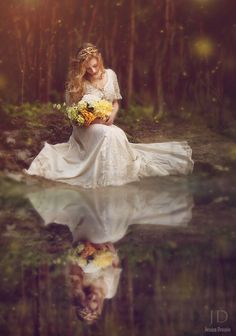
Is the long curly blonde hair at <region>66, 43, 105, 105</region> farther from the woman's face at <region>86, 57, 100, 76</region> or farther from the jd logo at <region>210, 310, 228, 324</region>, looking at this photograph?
the jd logo at <region>210, 310, 228, 324</region>

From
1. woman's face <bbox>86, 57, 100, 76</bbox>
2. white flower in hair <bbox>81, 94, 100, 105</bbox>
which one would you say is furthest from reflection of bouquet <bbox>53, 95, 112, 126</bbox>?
woman's face <bbox>86, 57, 100, 76</bbox>

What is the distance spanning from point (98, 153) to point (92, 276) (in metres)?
2.95

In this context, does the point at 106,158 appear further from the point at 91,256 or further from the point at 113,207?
the point at 91,256

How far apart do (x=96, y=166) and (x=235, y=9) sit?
12.1ft

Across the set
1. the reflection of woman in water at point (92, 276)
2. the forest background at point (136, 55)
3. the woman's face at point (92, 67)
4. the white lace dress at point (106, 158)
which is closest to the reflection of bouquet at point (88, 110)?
the white lace dress at point (106, 158)

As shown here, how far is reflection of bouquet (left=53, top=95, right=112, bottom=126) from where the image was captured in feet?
24.2

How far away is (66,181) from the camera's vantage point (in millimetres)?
7367

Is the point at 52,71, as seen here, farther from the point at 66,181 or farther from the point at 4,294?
the point at 4,294

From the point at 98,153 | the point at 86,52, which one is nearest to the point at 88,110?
the point at 98,153

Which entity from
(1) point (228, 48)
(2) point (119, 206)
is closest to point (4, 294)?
(2) point (119, 206)

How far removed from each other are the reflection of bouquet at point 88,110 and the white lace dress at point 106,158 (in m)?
0.11

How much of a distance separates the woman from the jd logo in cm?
338

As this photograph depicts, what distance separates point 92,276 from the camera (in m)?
4.39

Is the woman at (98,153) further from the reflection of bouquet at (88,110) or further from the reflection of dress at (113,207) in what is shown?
the reflection of dress at (113,207)
